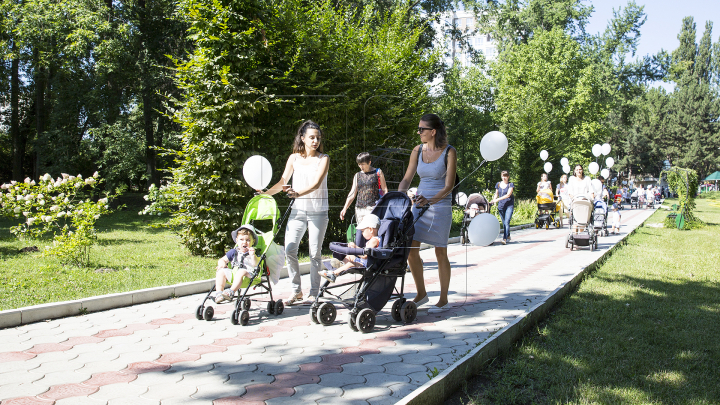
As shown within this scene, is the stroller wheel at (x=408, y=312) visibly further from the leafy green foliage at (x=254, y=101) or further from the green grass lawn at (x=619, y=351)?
the leafy green foliage at (x=254, y=101)

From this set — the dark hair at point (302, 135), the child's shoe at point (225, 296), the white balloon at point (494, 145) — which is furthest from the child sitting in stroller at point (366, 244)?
the white balloon at point (494, 145)

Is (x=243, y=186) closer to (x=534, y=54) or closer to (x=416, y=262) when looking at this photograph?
(x=416, y=262)

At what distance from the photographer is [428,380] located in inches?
142

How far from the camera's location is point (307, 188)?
563 cm

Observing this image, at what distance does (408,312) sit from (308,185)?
181cm

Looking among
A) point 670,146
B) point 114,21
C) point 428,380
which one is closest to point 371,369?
point 428,380

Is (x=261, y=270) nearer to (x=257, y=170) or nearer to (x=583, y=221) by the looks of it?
(x=257, y=170)

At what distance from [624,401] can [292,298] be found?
148 inches

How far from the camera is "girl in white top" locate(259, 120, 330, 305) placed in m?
5.75

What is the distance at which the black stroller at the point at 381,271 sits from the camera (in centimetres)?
491

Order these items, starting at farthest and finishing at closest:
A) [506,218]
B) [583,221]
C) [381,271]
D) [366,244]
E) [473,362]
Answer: [506,218] < [583,221] < [366,244] < [381,271] < [473,362]

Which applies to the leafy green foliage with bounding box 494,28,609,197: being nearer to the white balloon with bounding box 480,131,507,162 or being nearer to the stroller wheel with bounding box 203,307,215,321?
the white balloon with bounding box 480,131,507,162

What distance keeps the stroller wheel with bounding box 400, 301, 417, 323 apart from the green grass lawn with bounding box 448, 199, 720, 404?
1.13m

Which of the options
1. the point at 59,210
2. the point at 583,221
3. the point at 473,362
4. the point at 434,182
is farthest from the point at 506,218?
the point at 59,210
